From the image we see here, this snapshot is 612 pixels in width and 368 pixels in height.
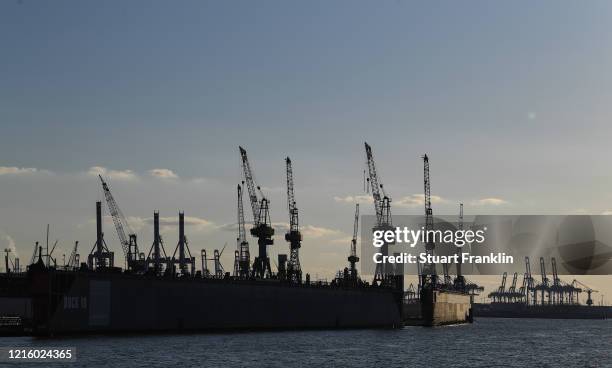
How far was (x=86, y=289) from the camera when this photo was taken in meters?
121

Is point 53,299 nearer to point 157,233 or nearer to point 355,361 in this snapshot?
point 355,361

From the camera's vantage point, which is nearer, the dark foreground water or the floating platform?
the dark foreground water

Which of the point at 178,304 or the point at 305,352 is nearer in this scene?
the point at 305,352

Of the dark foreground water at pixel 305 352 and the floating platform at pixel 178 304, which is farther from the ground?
the floating platform at pixel 178 304

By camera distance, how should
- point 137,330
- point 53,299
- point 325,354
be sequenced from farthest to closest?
point 137,330 < point 53,299 < point 325,354

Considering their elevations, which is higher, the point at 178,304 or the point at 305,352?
the point at 178,304

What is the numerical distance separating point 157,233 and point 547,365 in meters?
102

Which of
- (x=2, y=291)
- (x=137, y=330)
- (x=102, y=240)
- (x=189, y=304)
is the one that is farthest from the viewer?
(x=102, y=240)

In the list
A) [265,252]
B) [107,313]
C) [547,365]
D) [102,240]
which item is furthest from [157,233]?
[547,365]

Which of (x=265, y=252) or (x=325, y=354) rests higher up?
(x=265, y=252)

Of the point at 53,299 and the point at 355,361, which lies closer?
the point at 355,361

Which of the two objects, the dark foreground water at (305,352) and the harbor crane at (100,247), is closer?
the dark foreground water at (305,352)

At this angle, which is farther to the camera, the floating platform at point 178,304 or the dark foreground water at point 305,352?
the floating platform at point 178,304

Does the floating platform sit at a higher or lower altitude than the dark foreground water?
higher
